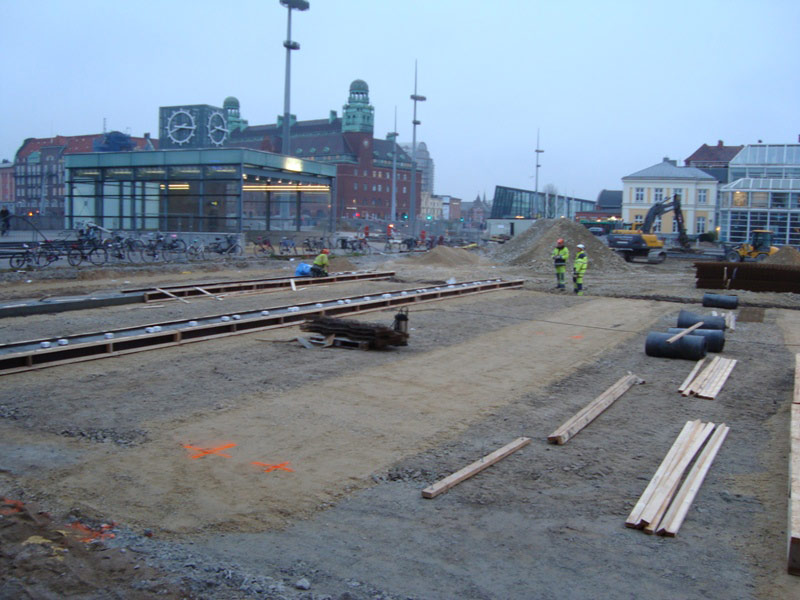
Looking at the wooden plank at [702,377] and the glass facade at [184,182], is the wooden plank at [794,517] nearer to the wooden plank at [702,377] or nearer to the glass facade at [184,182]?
the wooden plank at [702,377]

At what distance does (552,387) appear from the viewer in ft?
33.5

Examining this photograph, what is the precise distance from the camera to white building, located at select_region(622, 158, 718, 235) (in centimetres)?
7788

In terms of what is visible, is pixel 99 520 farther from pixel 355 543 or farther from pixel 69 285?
pixel 69 285

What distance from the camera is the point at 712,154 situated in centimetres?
10381

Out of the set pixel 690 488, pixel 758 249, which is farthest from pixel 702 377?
pixel 758 249

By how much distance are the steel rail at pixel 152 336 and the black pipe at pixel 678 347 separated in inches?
272

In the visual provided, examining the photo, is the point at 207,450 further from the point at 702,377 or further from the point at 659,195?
the point at 659,195

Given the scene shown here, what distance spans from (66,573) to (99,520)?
1002 millimetres

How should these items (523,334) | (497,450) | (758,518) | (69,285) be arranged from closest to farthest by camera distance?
(758,518)
(497,450)
(523,334)
(69,285)

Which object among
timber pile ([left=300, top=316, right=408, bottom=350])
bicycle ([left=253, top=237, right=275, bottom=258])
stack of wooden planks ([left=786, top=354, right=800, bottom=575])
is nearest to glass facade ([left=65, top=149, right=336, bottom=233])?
bicycle ([left=253, top=237, right=275, bottom=258])

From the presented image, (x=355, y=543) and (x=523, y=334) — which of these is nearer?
(x=355, y=543)

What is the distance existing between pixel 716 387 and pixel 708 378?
21.9 inches

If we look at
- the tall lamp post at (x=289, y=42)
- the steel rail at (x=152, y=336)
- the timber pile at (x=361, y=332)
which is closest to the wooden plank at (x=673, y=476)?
the timber pile at (x=361, y=332)

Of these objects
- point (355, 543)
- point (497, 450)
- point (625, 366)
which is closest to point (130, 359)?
point (497, 450)
